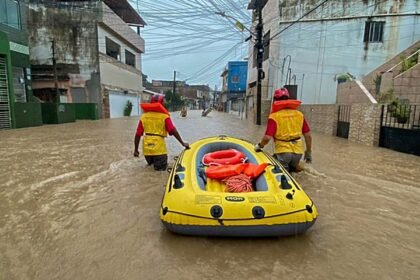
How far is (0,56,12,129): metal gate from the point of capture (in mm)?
12297

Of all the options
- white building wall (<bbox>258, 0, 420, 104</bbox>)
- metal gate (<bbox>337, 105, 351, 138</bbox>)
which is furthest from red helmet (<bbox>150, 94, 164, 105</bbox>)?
white building wall (<bbox>258, 0, 420, 104</bbox>)

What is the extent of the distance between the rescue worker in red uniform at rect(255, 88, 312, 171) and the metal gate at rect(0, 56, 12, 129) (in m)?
13.0

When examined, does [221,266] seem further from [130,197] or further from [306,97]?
[306,97]

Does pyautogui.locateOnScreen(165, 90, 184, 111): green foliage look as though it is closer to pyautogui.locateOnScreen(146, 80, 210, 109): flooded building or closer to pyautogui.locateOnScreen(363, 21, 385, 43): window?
pyautogui.locateOnScreen(146, 80, 210, 109): flooded building

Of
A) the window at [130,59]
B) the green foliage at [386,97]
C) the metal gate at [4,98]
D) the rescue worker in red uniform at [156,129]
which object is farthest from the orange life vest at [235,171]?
the window at [130,59]

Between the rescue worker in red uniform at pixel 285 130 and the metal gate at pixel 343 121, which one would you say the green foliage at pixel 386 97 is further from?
the rescue worker in red uniform at pixel 285 130

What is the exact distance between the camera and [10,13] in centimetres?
1498

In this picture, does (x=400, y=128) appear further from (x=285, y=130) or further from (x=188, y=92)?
(x=188, y=92)

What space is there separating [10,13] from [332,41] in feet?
59.1

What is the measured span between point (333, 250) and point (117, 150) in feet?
20.8

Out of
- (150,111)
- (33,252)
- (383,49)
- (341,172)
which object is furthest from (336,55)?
(33,252)

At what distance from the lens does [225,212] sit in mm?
2539

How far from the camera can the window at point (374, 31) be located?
16188 mm

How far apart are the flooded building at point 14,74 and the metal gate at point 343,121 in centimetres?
1419
